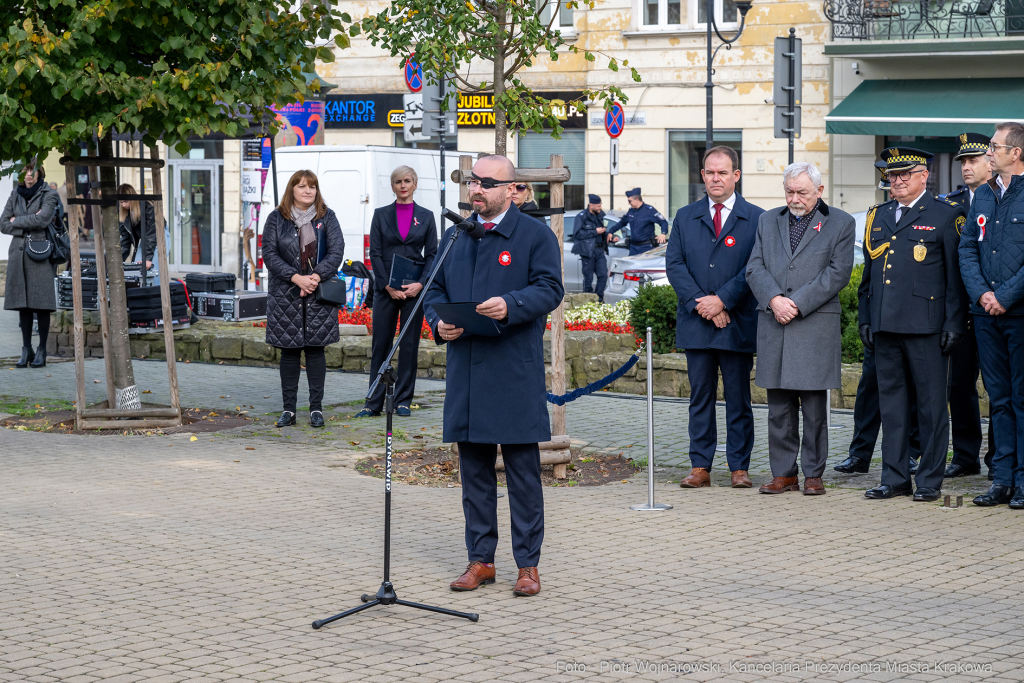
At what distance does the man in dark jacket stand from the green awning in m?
17.1

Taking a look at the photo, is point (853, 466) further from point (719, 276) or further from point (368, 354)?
point (368, 354)

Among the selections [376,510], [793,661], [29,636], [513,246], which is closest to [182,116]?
[376,510]

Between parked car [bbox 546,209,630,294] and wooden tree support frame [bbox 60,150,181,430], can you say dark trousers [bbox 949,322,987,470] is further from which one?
parked car [bbox 546,209,630,294]

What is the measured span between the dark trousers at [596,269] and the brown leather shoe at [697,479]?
39.4 feet

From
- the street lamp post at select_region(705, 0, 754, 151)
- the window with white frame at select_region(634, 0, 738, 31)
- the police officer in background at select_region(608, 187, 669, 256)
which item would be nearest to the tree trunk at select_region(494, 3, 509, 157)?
the police officer in background at select_region(608, 187, 669, 256)

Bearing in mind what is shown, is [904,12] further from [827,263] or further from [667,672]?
[667,672]

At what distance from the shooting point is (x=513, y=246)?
6008 millimetres

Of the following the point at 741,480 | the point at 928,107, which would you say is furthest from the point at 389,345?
the point at 928,107

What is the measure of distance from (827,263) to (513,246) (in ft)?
9.47

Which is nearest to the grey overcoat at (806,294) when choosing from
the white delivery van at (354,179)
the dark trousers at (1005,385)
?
the dark trousers at (1005,385)

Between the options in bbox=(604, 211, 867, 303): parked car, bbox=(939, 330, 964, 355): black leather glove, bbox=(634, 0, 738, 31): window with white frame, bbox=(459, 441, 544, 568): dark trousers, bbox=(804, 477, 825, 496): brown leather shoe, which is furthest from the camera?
bbox=(634, 0, 738, 31): window with white frame

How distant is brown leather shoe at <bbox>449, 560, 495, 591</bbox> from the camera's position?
6.01 metres

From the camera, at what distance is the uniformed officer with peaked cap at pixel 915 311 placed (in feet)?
26.0

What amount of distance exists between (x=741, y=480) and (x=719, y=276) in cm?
128
